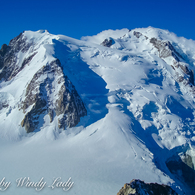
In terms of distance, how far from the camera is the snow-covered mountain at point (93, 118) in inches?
1299

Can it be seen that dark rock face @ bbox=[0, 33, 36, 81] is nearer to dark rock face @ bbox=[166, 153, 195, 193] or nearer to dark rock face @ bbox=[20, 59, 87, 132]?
dark rock face @ bbox=[20, 59, 87, 132]

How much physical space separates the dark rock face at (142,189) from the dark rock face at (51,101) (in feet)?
86.4

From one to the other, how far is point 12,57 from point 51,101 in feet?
108

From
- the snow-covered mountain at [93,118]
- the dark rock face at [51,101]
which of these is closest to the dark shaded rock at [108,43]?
the snow-covered mountain at [93,118]

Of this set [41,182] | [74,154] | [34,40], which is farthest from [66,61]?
[41,182]

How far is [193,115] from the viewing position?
54469mm

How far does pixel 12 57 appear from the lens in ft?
228

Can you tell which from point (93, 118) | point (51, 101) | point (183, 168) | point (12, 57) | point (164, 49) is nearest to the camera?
point (183, 168)

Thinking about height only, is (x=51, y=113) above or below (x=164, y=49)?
below

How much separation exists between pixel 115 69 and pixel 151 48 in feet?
102

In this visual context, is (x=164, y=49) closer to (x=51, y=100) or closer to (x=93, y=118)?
(x=93, y=118)

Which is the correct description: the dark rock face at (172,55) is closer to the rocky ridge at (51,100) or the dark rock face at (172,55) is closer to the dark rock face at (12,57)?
the rocky ridge at (51,100)

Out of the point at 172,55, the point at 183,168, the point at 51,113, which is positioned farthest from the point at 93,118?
the point at 172,55

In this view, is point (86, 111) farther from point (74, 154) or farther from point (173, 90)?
point (173, 90)
